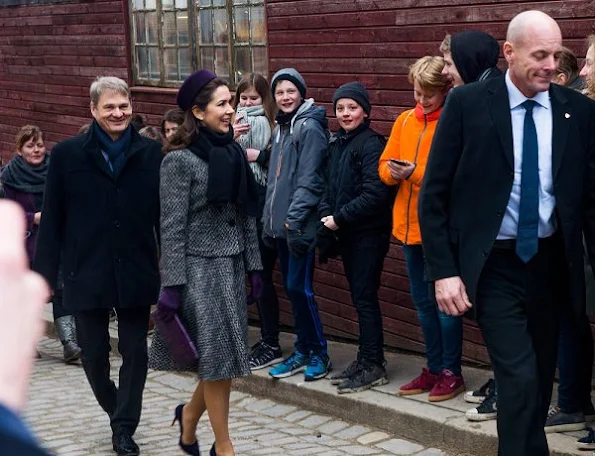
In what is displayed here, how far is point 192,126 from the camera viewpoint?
579cm

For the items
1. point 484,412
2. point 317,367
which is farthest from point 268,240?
point 484,412

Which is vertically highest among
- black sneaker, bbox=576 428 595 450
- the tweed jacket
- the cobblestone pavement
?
the tweed jacket

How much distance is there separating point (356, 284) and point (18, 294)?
Answer: 6362mm

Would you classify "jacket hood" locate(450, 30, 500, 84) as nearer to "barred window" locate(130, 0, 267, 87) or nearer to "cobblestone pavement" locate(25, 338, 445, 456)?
"cobblestone pavement" locate(25, 338, 445, 456)

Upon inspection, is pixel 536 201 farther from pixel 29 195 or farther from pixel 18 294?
pixel 29 195

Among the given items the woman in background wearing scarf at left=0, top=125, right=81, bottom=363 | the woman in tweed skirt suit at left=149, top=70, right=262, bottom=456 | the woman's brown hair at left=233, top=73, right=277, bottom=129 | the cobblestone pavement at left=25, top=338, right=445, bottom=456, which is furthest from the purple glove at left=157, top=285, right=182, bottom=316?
the woman in background wearing scarf at left=0, top=125, right=81, bottom=363

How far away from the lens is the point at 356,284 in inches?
270

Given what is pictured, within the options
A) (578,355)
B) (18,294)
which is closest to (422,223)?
(578,355)

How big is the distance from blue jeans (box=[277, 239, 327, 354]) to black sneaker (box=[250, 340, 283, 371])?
1.13ft

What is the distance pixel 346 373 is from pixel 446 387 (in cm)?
87

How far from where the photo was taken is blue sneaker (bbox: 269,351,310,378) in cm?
737

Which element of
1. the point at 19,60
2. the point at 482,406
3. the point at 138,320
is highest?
the point at 19,60

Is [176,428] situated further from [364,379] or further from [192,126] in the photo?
[192,126]

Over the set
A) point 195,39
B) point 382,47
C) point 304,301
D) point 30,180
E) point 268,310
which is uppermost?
point 195,39
